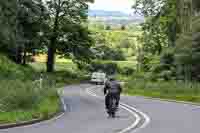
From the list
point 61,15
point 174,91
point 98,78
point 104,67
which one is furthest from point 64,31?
point 174,91

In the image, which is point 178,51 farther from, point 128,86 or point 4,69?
point 4,69

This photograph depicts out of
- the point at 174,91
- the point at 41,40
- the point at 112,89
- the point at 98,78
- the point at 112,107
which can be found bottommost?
the point at 98,78

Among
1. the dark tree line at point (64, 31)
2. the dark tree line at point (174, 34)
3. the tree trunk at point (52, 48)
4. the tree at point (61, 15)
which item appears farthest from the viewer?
the tree at point (61, 15)

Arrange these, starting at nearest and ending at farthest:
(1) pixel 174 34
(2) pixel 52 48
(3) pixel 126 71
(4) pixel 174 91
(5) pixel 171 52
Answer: (4) pixel 174 91, (5) pixel 171 52, (1) pixel 174 34, (2) pixel 52 48, (3) pixel 126 71

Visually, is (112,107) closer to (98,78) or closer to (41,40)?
(41,40)

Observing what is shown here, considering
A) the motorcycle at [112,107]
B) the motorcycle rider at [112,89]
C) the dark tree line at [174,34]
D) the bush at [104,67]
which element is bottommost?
the bush at [104,67]

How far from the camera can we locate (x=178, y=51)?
184ft

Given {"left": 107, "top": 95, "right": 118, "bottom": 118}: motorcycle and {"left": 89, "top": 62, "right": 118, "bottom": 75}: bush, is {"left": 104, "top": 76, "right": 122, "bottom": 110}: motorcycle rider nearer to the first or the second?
{"left": 107, "top": 95, "right": 118, "bottom": 118}: motorcycle

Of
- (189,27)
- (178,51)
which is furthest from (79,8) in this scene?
(178,51)

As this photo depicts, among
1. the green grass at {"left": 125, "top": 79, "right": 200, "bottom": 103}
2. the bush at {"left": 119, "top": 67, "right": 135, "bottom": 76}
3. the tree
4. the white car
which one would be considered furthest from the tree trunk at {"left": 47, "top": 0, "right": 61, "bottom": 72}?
the green grass at {"left": 125, "top": 79, "right": 200, "bottom": 103}

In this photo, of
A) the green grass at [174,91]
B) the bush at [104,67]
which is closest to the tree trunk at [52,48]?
the bush at [104,67]

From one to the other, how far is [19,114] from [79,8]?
233ft

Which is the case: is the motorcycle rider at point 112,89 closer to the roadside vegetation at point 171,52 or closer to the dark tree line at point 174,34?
the roadside vegetation at point 171,52

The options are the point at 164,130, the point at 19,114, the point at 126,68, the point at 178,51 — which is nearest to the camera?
the point at 164,130
